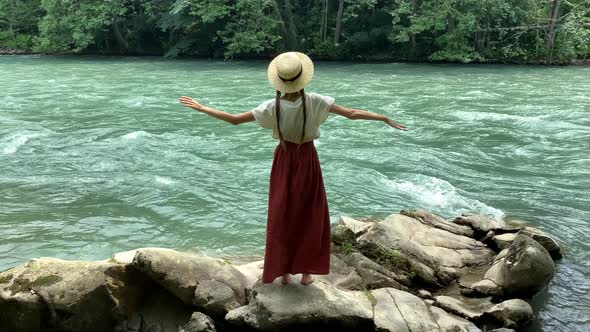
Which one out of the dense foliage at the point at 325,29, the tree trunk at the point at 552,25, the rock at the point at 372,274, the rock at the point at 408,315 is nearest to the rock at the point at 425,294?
the rock at the point at 372,274

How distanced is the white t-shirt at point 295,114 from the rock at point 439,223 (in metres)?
3.16

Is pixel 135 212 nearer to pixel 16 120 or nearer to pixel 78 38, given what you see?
pixel 16 120

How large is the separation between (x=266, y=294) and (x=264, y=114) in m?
1.33

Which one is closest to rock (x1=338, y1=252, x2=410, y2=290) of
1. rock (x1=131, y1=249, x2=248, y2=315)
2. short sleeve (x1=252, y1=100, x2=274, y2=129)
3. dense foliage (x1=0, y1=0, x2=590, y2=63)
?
rock (x1=131, y1=249, x2=248, y2=315)

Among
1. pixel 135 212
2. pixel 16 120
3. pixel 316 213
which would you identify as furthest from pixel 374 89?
pixel 316 213

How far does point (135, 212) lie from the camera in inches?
290

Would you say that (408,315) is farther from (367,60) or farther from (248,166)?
(367,60)

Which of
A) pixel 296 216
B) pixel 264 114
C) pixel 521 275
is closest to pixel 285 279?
pixel 296 216

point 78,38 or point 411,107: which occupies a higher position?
point 78,38

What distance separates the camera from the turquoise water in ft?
21.4

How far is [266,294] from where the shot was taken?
3.91m

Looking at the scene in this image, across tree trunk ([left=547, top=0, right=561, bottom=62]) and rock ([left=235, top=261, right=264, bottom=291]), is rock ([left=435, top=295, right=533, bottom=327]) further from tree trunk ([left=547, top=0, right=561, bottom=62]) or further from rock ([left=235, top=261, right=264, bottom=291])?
tree trunk ([left=547, top=0, right=561, bottom=62])

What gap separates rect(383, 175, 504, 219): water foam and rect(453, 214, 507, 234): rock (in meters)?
0.77

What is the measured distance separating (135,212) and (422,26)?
21.6 m
